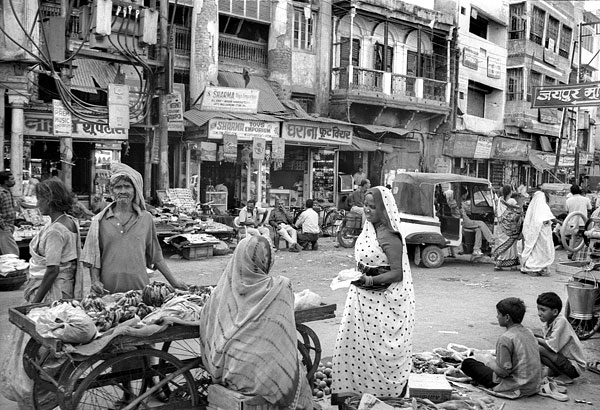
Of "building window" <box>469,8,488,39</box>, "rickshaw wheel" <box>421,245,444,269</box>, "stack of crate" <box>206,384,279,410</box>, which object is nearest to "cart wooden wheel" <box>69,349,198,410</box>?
"stack of crate" <box>206,384,279,410</box>

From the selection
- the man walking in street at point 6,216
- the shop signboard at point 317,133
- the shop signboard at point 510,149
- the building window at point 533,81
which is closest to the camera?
the man walking in street at point 6,216

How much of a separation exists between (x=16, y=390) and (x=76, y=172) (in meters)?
13.4

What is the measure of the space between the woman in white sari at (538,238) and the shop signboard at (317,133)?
8944 mm

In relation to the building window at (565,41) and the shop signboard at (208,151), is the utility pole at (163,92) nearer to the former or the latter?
the shop signboard at (208,151)

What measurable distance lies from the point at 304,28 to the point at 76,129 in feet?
32.1

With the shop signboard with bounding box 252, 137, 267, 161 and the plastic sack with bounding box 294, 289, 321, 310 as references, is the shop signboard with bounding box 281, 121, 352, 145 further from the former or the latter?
the plastic sack with bounding box 294, 289, 321, 310

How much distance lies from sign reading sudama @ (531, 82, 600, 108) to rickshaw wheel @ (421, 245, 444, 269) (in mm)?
9187

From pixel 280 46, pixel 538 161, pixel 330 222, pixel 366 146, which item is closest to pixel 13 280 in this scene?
pixel 330 222

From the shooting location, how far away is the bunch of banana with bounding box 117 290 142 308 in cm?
428

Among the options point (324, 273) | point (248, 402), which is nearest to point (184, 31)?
point (324, 273)

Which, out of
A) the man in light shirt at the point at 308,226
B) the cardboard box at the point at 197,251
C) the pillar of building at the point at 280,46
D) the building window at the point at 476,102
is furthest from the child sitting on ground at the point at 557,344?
the building window at the point at 476,102

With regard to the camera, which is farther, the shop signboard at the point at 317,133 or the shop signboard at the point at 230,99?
the shop signboard at the point at 317,133

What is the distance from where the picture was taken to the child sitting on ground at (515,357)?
5.36 metres

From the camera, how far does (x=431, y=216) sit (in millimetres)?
12820
